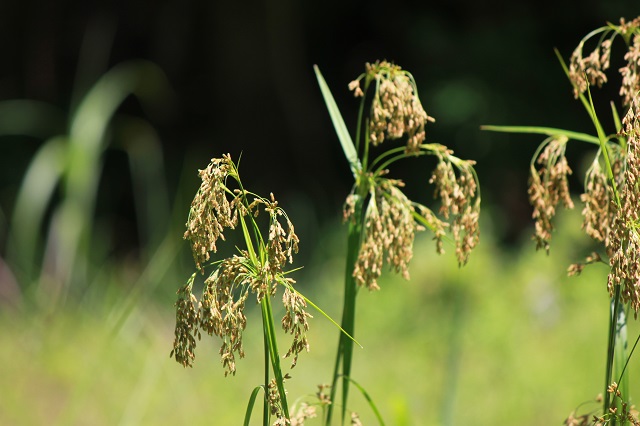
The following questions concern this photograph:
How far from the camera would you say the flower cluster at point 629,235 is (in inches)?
29.6

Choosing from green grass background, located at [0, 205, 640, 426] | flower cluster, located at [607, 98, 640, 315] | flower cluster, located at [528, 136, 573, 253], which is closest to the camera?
flower cluster, located at [607, 98, 640, 315]

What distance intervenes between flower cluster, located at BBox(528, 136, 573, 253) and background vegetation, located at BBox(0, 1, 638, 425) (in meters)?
0.26

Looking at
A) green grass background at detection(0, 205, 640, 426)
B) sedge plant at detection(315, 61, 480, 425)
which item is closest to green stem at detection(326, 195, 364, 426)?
sedge plant at detection(315, 61, 480, 425)

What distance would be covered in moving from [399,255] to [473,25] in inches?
188

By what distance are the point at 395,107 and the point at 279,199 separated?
482cm

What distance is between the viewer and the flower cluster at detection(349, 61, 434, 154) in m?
0.92

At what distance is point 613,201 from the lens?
0.85 m

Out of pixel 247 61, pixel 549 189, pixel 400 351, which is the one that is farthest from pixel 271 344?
pixel 247 61

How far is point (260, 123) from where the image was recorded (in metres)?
6.30

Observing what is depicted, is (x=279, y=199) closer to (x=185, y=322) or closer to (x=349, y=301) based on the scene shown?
(x=349, y=301)

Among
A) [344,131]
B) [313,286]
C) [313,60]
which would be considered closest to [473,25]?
[313,60]

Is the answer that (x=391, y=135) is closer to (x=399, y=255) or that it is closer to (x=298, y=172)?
(x=399, y=255)

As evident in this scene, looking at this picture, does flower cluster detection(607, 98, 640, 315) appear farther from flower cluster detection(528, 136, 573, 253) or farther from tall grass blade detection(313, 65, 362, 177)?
tall grass blade detection(313, 65, 362, 177)

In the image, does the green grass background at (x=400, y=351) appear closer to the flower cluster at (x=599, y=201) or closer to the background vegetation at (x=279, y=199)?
the background vegetation at (x=279, y=199)
